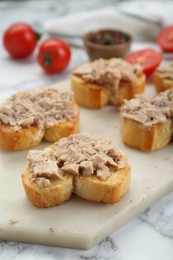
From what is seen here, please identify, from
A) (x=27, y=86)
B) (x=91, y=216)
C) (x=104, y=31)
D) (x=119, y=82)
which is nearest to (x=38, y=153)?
(x=91, y=216)

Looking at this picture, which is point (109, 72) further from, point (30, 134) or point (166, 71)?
point (30, 134)

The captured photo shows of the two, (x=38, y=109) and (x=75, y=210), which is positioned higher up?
(x=38, y=109)

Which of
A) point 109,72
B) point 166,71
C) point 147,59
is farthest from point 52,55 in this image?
point 166,71

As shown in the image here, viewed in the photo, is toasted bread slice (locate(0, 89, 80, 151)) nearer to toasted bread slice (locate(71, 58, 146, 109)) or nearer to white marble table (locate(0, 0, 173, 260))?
toasted bread slice (locate(71, 58, 146, 109))

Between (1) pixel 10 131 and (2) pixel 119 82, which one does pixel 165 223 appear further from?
(2) pixel 119 82

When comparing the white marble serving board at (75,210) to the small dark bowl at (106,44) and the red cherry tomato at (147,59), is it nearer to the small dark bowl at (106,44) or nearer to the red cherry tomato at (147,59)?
the red cherry tomato at (147,59)

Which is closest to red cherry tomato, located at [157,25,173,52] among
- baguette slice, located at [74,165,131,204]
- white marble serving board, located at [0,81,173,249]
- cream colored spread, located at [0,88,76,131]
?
cream colored spread, located at [0,88,76,131]
